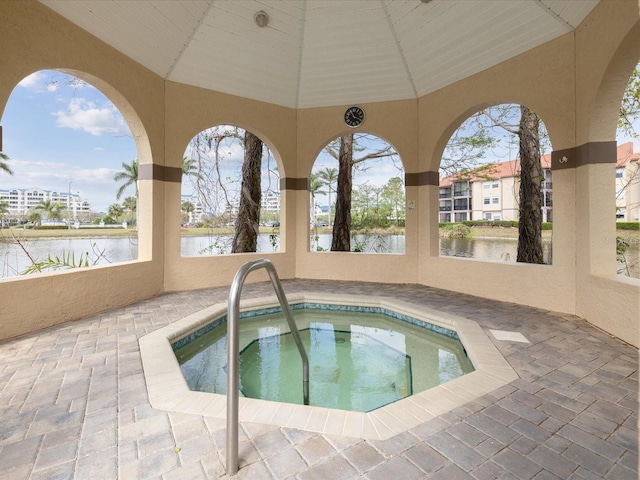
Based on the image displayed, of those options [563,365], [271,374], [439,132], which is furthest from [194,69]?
[563,365]

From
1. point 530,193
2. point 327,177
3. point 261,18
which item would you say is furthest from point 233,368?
point 327,177

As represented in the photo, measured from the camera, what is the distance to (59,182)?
8766 mm

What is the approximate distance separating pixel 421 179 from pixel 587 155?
102 inches

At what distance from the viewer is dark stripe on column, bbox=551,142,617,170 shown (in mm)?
3719

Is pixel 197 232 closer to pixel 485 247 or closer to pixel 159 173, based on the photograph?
pixel 159 173

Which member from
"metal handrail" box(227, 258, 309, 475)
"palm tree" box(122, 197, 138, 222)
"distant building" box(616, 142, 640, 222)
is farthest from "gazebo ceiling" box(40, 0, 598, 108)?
"palm tree" box(122, 197, 138, 222)

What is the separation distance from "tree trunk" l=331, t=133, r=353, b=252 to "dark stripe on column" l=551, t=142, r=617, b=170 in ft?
16.4

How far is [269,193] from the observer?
834 cm

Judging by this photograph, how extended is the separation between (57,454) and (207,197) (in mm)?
6884

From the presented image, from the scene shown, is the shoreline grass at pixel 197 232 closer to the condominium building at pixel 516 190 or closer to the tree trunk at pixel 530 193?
the condominium building at pixel 516 190

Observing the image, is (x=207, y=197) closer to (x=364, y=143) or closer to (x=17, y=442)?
(x=364, y=143)

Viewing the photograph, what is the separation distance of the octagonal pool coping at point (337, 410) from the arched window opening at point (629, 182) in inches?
142

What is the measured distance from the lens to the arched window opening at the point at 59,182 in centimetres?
478

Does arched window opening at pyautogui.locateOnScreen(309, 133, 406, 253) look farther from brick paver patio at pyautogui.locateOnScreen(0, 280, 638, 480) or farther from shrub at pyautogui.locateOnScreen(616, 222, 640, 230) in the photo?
brick paver patio at pyautogui.locateOnScreen(0, 280, 638, 480)
